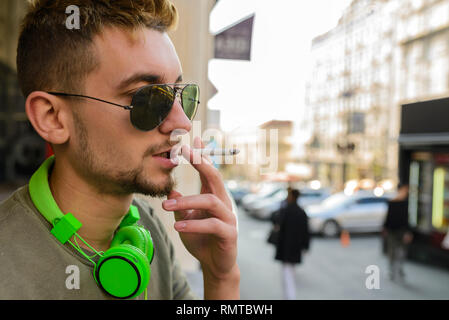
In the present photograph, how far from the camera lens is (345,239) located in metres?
10.0

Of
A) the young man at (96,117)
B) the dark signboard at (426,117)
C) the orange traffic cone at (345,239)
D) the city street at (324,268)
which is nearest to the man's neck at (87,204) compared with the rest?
the young man at (96,117)

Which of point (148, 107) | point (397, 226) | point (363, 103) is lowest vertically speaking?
point (397, 226)

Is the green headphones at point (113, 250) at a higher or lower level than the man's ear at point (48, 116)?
lower

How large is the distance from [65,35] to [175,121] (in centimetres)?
32

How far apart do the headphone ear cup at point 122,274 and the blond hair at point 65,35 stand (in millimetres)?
395

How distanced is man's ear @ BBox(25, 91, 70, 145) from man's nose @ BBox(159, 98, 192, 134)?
9.0 inches

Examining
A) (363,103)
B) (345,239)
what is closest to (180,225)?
(345,239)

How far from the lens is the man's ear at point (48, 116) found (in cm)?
85

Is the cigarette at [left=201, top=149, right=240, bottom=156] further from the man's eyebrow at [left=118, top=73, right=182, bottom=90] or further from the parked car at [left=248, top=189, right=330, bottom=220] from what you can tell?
the parked car at [left=248, top=189, right=330, bottom=220]

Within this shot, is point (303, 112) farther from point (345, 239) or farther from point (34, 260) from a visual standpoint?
point (34, 260)

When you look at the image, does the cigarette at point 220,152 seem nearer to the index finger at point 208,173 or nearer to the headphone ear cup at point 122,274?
the index finger at point 208,173

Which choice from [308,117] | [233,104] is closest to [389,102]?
[308,117]

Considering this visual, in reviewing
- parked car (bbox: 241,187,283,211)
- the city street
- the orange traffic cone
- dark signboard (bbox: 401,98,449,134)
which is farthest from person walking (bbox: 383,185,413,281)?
parked car (bbox: 241,187,283,211)
